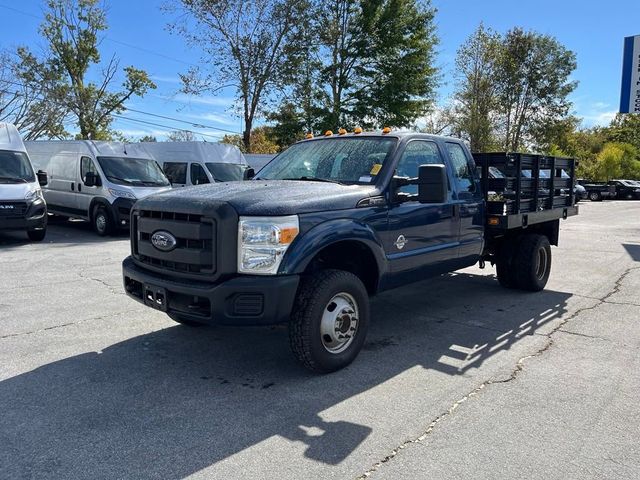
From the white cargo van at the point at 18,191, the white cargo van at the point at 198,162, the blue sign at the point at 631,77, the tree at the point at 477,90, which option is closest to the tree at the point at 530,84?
the tree at the point at 477,90

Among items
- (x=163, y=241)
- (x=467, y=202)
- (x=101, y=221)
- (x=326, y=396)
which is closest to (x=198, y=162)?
(x=101, y=221)

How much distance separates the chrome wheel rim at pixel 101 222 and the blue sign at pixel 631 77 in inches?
715

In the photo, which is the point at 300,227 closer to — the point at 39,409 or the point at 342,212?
the point at 342,212

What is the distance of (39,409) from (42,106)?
28.9 metres

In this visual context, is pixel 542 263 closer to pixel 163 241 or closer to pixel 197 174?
pixel 163 241

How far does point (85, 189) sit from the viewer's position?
1424cm

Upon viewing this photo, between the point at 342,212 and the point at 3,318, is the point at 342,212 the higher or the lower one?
the higher one

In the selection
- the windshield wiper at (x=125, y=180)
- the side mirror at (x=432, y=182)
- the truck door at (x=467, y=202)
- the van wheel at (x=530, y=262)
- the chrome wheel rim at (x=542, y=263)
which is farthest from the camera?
the windshield wiper at (x=125, y=180)

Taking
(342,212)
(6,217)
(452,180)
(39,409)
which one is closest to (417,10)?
(6,217)

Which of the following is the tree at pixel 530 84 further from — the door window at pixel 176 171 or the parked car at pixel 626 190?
the door window at pixel 176 171

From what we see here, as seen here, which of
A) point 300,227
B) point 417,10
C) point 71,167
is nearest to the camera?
point 300,227

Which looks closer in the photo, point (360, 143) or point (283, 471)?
point (283, 471)

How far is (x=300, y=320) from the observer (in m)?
4.09

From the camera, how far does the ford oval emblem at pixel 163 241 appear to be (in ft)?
13.8
